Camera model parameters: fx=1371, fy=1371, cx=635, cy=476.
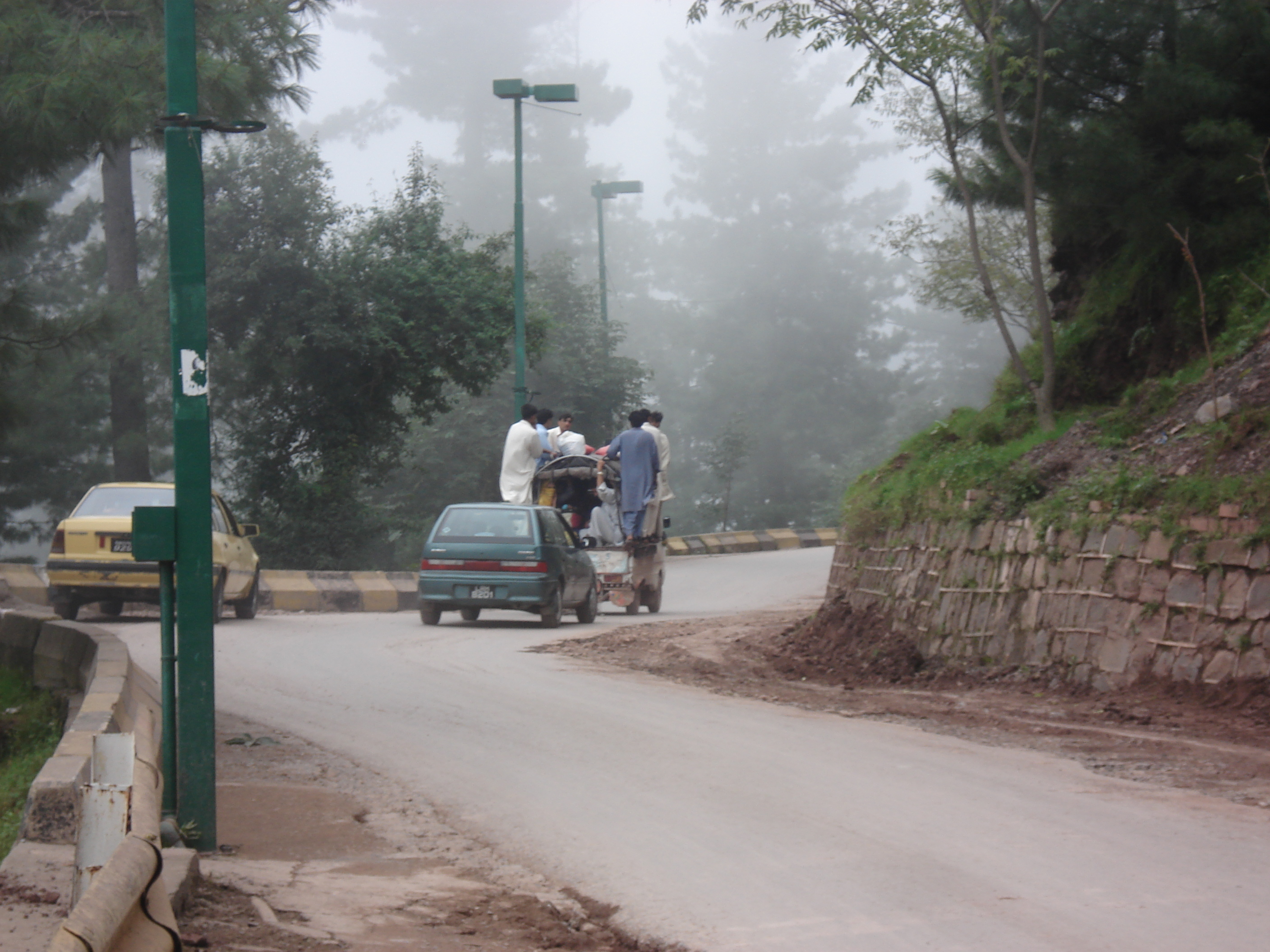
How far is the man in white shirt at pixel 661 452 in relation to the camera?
18938 mm

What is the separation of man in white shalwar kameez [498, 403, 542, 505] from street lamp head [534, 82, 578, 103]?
9344 mm

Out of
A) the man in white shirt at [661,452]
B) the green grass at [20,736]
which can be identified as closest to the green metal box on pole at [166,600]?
the green grass at [20,736]

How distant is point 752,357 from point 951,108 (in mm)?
54733

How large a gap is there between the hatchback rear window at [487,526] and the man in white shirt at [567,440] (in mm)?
3122

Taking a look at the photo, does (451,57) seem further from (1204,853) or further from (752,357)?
(1204,853)

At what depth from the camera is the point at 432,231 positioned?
31.3 metres

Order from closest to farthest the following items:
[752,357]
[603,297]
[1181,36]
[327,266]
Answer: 1. [1181,36]
2. [327,266]
3. [603,297]
4. [752,357]

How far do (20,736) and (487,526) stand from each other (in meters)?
7.95

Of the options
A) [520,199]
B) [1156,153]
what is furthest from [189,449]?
[520,199]

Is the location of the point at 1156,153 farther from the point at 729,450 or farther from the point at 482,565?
the point at 729,450

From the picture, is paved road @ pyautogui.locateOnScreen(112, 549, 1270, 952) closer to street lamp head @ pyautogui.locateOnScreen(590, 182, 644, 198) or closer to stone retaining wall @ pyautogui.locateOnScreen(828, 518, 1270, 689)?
stone retaining wall @ pyautogui.locateOnScreen(828, 518, 1270, 689)

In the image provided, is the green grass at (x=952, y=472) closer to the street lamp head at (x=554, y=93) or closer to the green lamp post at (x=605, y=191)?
the street lamp head at (x=554, y=93)

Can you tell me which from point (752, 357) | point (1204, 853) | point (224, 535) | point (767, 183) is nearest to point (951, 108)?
point (224, 535)

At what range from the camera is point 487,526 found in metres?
17.4
